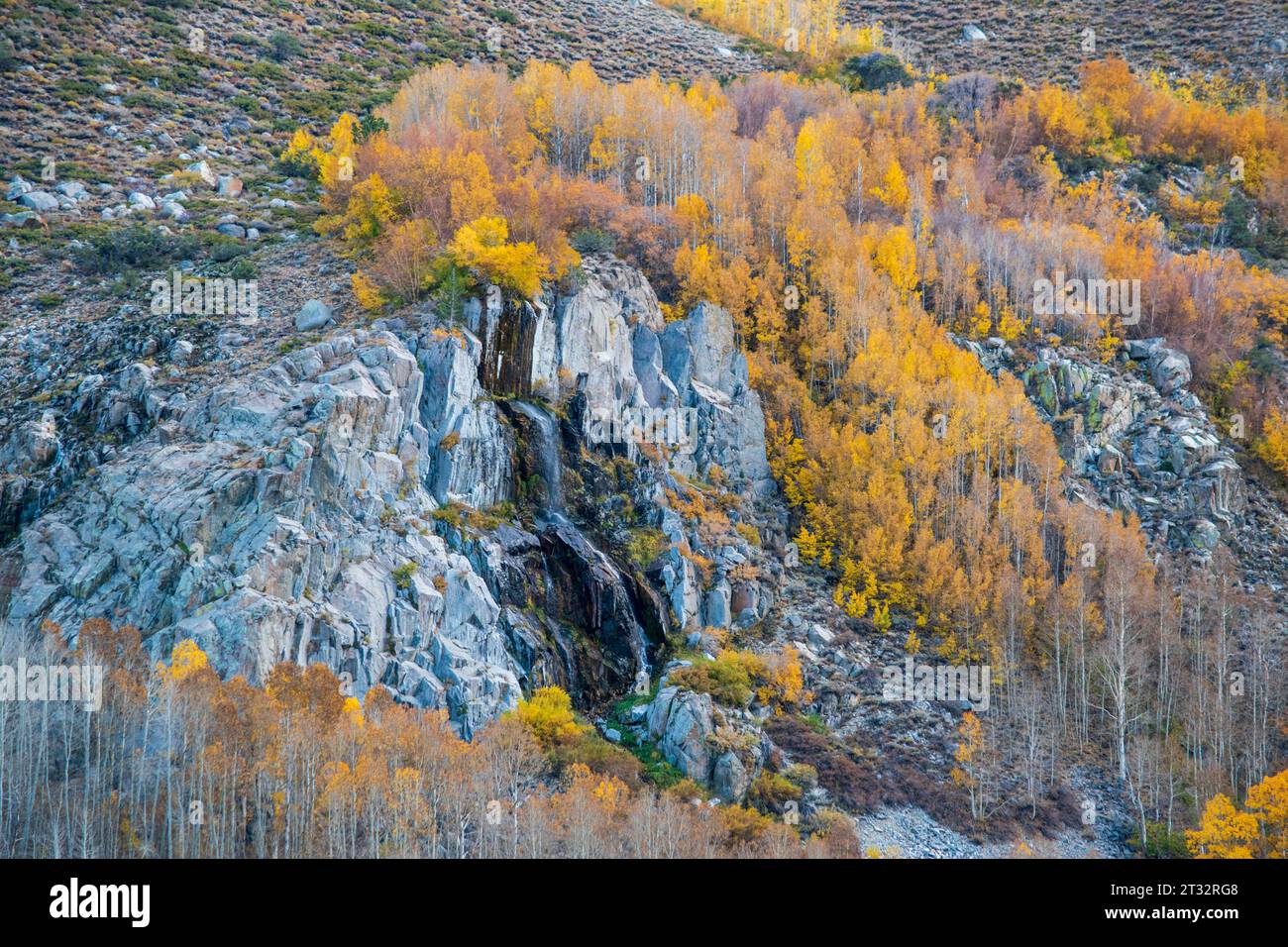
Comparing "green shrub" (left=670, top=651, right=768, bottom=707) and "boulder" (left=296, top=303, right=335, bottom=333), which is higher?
"boulder" (left=296, top=303, right=335, bottom=333)

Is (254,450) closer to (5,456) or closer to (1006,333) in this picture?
(5,456)

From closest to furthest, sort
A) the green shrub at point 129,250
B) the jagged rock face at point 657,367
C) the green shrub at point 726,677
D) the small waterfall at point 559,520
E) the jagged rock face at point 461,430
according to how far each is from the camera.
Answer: the green shrub at point 726,677
the jagged rock face at point 461,430
the small waterfall at point 559,520
the jagged rock face at point 657,367
the green shrub at point 129,250

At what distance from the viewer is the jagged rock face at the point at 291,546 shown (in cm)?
3853

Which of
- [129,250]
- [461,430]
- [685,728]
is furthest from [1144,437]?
[129,250]

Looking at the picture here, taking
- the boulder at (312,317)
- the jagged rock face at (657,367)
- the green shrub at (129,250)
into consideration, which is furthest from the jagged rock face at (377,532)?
the green shrub at (129,250)

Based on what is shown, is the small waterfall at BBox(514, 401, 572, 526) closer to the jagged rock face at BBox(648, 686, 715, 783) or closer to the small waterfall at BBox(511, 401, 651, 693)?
the small waterfall at BBox(511, 401, 651, 693)

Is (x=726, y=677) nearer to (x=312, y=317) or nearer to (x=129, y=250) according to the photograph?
(x=312, y=317)

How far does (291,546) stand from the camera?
40.1 meters

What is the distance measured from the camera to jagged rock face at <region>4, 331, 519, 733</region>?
38.5m

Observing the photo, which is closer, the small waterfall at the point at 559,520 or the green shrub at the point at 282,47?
the small waterfall at the point at 559,520

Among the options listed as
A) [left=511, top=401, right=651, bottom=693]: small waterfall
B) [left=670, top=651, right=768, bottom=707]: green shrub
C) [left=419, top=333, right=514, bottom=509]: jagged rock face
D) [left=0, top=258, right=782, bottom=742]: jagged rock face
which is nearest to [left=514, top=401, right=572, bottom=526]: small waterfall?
[left=511, top=401, right=651, bottom=693]: small waterfall

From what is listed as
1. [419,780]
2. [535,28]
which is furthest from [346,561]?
[535,28]

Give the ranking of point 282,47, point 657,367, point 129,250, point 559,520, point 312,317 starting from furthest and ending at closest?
point 282,47 < point 657,367 < point 129,250 < point 559,520 < point 312,317

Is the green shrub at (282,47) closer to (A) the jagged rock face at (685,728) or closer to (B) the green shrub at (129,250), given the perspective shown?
(B) the green shrub at (129,250)
